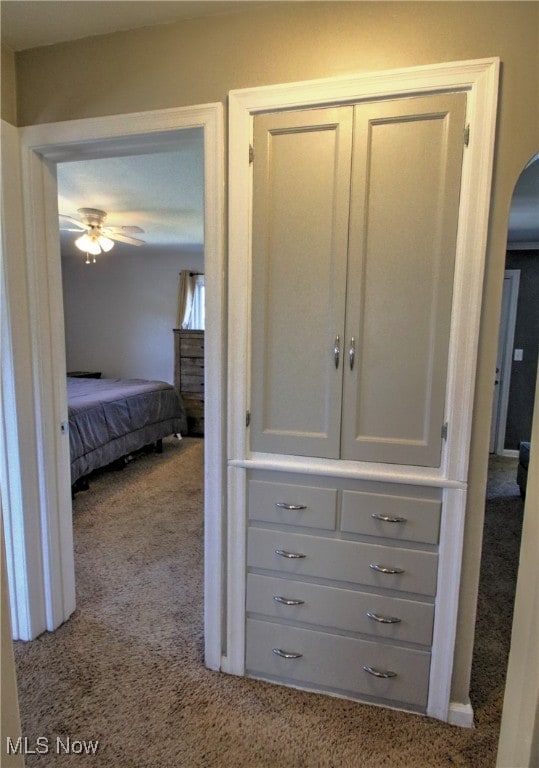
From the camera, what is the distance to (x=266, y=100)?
1.39 metres

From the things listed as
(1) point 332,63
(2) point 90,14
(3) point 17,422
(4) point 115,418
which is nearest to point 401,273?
(1) point 332,63

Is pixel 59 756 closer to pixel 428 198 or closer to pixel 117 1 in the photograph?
pixel 428 198

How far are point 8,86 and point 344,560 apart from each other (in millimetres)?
2178

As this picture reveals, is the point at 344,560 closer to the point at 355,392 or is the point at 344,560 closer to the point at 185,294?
the point at 355,392

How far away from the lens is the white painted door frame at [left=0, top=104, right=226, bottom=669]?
1.50m

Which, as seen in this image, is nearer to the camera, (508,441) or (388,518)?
(388,518)

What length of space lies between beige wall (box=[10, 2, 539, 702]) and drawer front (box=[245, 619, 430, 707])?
16cm

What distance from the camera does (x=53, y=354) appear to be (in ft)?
5.98

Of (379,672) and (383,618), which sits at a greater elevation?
(383,618)

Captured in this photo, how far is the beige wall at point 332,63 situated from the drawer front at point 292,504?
1.56 feet

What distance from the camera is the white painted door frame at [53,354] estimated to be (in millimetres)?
1501

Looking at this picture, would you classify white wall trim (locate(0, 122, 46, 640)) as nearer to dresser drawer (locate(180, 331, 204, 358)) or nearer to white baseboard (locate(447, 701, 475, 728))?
white baseboard (locate(447, 701, 475, 728))

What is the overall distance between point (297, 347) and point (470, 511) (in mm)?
804

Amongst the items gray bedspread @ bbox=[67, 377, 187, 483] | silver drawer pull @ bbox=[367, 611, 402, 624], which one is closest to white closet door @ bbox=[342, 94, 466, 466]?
silver drawer pull @ bbox=[367, 611, 402, 624]
